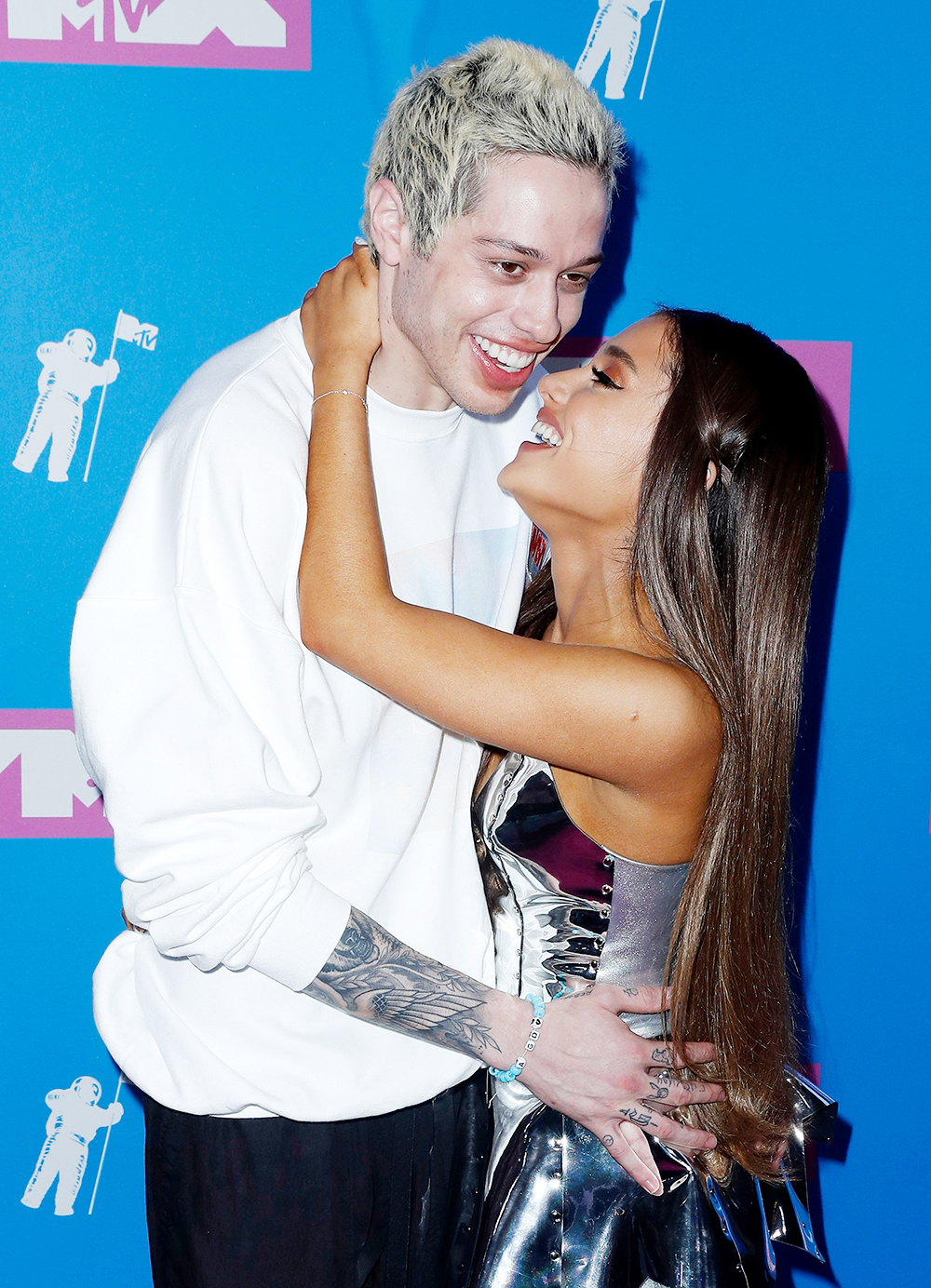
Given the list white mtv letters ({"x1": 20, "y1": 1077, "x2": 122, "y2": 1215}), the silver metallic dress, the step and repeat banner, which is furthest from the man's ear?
white mtv letters ({"x1": 20, "y1": 1077, "x2": 122, "y2": 1215})

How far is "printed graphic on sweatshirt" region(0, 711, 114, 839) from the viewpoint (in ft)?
5.86

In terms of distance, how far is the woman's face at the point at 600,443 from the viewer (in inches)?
53.0

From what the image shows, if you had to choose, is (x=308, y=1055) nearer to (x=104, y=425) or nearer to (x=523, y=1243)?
(x=523, y=1243)

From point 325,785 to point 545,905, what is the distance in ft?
1.10

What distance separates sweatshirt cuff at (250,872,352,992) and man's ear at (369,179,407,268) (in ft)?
2.46

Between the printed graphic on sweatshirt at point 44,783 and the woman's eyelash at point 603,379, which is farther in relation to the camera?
the printed graphic on sweatshirt at point 44,783

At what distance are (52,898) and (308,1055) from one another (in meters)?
0.77

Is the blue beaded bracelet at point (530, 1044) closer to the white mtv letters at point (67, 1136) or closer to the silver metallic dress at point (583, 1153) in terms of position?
the silver metallic dress at point (583, 1153)

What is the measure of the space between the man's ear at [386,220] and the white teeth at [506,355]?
15 centimetres

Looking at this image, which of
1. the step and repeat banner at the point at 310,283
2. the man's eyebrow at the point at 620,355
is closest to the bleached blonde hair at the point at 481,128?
the man's eyebrow at the point at 620,355

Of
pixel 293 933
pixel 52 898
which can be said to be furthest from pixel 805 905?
pixel 52 898

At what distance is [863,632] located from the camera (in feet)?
6.42

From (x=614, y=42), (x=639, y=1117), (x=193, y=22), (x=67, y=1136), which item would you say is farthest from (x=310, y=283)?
(x=67, y=1136)

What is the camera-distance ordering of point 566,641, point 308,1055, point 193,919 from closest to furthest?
point 193,919
point 308,1055
point 566,641
